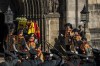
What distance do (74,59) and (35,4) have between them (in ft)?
26.9

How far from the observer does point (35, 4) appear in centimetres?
2247

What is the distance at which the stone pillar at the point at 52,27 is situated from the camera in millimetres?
22484

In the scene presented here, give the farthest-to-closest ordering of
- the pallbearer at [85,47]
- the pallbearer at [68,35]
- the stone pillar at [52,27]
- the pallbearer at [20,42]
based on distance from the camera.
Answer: the stone pillar at [52,27], the pallbearer at [68,35], the pallbearer at [20,42], the pallbearer at [85,47]

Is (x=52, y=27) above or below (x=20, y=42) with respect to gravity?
above

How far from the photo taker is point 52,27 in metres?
22.5

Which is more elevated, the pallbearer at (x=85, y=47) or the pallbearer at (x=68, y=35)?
the pallbearer at (x=68, y=35)

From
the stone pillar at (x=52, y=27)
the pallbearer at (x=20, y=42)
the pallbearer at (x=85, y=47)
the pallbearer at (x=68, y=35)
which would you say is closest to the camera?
the pallbearer at (x=85, y=47)

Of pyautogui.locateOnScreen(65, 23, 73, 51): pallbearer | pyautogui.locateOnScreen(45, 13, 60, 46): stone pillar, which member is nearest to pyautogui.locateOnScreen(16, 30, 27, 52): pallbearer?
pyautogui.locateOnScreen(45, 13, 60, 46): stone pillar

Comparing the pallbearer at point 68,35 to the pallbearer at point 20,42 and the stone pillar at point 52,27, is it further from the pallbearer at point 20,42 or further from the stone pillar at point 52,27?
the pallbearer at point 20,42

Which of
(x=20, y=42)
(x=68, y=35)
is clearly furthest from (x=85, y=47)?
(x=20, y=42)

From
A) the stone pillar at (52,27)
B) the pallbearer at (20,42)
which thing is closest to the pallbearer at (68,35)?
the stone pillar at (52,27)

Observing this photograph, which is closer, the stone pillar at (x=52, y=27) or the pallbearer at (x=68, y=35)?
the pallbearer at (x=68, y=35)

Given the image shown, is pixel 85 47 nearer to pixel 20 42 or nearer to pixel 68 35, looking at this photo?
pixel 68 35

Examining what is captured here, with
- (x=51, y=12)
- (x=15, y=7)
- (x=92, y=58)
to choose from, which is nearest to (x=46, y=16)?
(x=51, y=12)
